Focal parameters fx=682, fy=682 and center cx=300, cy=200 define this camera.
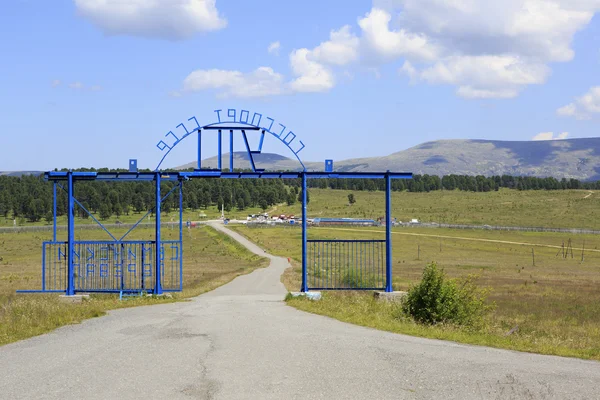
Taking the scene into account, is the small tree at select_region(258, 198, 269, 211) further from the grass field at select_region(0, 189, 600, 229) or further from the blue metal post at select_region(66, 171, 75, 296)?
the blue metal post at select_region(66, 171, 75, 296)

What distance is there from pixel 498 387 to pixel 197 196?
14138 centimetres

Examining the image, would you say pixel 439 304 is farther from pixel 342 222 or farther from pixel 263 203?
pixel 263 203

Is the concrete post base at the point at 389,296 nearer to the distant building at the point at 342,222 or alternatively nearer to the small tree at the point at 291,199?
the distant building at the point at 342,222

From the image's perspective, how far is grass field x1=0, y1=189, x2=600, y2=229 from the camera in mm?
133250

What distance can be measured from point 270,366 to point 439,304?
8.16 meters

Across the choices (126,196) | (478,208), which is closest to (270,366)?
(126,196)

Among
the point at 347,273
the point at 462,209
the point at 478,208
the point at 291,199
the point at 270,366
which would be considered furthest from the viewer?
the point at 291,199

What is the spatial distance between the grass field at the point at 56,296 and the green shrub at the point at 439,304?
29.6 ft

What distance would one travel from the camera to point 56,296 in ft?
81.4

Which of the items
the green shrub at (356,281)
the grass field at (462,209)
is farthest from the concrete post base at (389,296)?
the grass field at (462,209)

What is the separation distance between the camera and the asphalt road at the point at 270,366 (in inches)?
396

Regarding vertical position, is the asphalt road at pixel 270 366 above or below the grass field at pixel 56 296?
above

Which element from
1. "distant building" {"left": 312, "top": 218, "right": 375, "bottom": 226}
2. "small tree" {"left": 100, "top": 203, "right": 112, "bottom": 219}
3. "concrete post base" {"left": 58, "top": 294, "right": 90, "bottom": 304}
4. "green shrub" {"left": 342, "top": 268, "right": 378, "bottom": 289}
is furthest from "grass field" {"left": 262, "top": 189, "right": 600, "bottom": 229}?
"concrete post base" {"left": 58, "top": 294, "right": 90, "bottom": 304}

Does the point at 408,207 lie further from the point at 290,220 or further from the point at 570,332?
the point at 570,332
